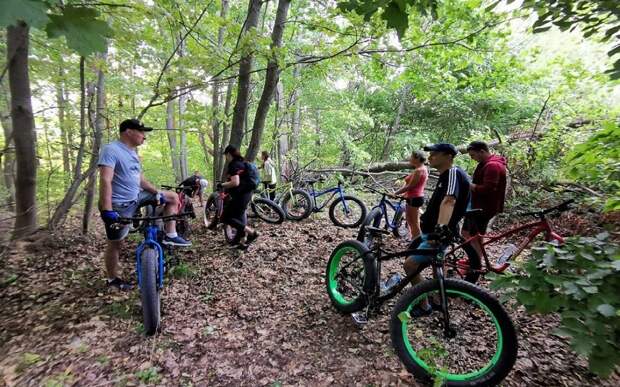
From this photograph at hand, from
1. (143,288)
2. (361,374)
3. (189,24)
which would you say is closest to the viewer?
(361,374)

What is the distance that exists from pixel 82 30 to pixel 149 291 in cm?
267

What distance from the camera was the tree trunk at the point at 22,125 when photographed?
421cm

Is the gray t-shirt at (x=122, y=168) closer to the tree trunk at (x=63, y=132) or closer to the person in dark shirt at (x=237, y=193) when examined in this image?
the person in dark shirt at (x=237, y=193)

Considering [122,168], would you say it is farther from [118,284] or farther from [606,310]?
[606,310]

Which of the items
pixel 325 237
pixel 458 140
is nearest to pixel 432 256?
pixel 325 237

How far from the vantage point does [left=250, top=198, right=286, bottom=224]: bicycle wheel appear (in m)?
7.18

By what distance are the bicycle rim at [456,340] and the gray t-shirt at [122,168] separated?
11.9ft

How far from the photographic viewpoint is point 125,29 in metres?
4.37

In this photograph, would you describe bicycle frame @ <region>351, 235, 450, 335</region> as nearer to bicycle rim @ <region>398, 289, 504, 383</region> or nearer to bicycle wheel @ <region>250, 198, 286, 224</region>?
bicycle rim @ <region>398, 289, 504, 383</region>

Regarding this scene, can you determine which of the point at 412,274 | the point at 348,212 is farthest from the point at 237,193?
the point at 412,274

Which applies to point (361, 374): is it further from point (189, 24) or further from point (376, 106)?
point (376, 106)

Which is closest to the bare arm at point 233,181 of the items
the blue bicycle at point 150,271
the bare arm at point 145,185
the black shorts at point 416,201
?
the bare arm at point 145,185

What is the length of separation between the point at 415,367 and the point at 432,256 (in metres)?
0.98

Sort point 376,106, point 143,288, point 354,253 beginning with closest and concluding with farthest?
point 143,288 → point 354,253 → point 376,106
